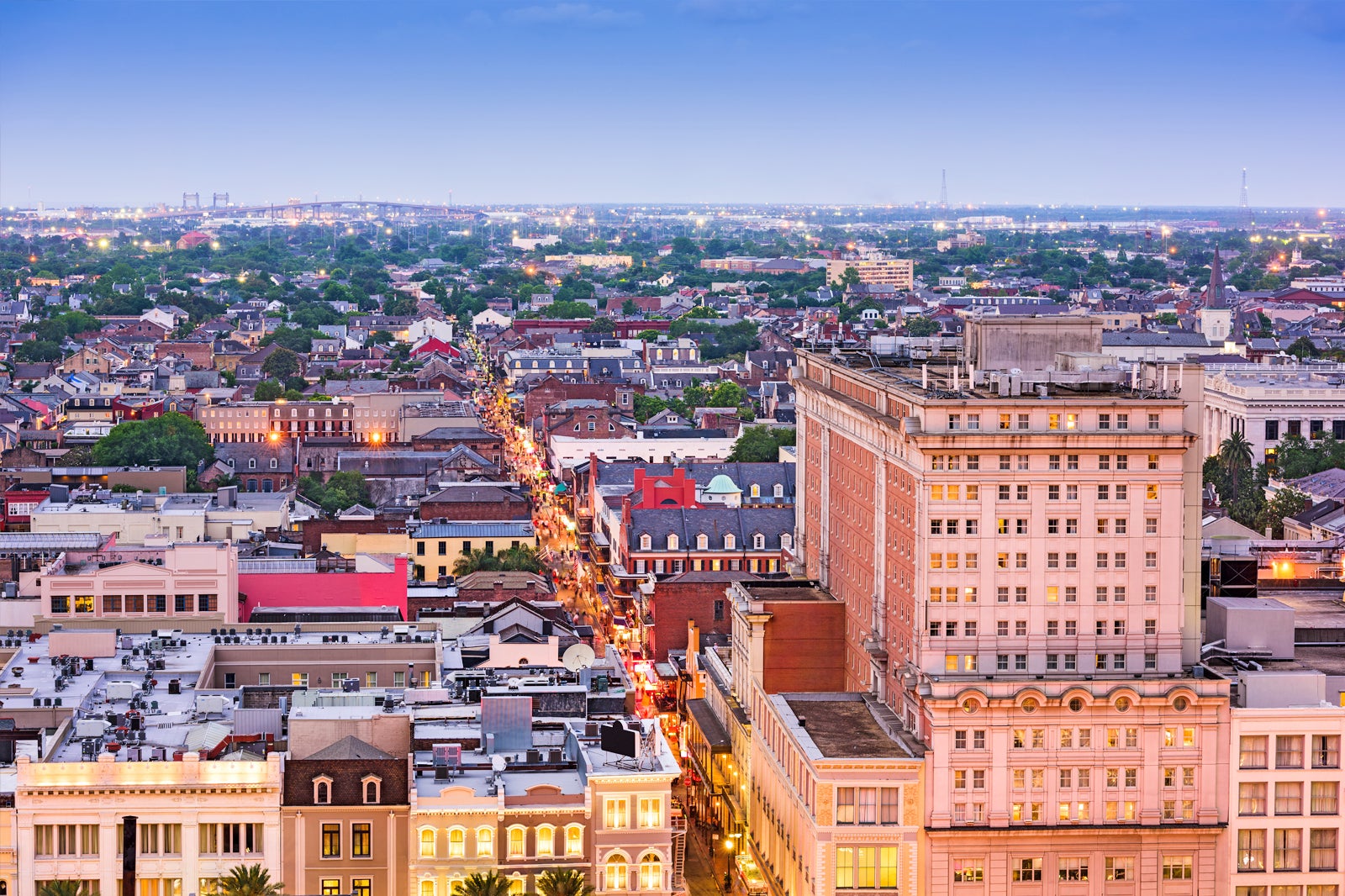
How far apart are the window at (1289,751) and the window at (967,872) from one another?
38.5 feet

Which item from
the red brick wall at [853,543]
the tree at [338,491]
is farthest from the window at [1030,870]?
the tree at [338,491]

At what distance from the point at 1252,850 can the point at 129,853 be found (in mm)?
40091

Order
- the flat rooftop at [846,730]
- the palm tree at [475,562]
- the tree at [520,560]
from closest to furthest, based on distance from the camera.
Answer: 1. the flat rooftop at [846,730]
2. the tree at [520,560]
3. the palm tree at [475,562]

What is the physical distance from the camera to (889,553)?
287ft

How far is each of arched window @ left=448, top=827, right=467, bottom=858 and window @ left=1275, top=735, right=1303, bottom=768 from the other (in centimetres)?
3024

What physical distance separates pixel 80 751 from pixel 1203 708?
39.8 meters

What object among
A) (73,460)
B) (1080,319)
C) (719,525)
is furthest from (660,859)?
(73,460)

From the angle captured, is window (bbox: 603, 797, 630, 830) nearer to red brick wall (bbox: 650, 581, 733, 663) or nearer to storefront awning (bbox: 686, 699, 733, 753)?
storefront awning (bbox: 686, 699, 733, 753)

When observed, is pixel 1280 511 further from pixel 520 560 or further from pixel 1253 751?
pixel 1253 751

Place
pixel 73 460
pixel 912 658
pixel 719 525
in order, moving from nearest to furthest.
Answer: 1. pixel 912 658
2. pixel 719 525
3. pixel 73 460

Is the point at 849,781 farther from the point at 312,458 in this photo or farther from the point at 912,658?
Answer: the point at 312,458

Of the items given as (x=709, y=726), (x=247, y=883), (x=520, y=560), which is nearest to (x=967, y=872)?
(x=709, y=726)

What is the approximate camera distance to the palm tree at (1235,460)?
170 m

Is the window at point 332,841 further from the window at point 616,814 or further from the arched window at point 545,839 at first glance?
the window at point 616,814
